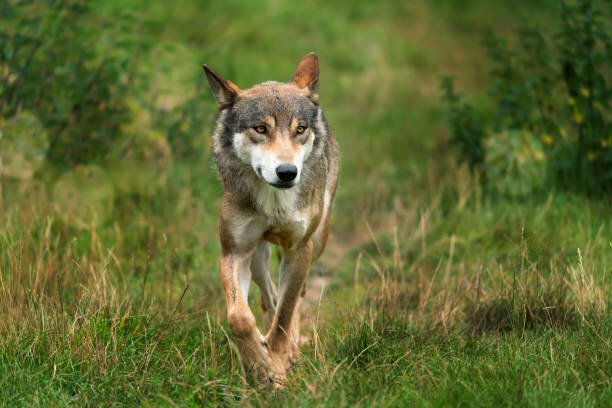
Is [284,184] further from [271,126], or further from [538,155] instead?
[538,155]

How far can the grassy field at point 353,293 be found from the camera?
4340 mm

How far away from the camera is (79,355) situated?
465 cm

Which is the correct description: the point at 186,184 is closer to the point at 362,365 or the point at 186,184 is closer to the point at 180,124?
the point at 180,124

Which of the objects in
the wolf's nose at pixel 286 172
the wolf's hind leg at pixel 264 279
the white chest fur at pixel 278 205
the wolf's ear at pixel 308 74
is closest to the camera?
the wolf's nose at pixel 286 172

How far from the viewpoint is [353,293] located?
670 cm

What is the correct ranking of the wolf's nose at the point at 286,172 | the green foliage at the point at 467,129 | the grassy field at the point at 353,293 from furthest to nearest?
1. the green foliage at the point at 467,129
2. the wolf's nose at the point at 286,172
3. the grassy field at the point at 353,293

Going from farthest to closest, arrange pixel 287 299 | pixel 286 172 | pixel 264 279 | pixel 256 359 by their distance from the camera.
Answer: pixel 264 279
pixel 287 299
pixel 256 359
pixel 286 172

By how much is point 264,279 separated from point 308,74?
145cm

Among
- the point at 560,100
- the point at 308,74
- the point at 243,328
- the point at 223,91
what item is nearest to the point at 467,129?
the point at 560,100

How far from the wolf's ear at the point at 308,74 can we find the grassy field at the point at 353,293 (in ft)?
4.09

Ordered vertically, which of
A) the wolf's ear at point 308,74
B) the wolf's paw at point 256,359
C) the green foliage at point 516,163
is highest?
the wolf's ear at point 308,74

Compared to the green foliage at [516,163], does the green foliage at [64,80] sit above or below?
above

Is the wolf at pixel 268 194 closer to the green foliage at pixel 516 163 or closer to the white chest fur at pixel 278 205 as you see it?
the white chest fur at pixel 278 205

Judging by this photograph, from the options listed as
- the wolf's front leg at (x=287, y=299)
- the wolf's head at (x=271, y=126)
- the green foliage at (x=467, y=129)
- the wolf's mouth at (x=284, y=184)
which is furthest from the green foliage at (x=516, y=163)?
the wolf's mouth at (x=284, y=184)
